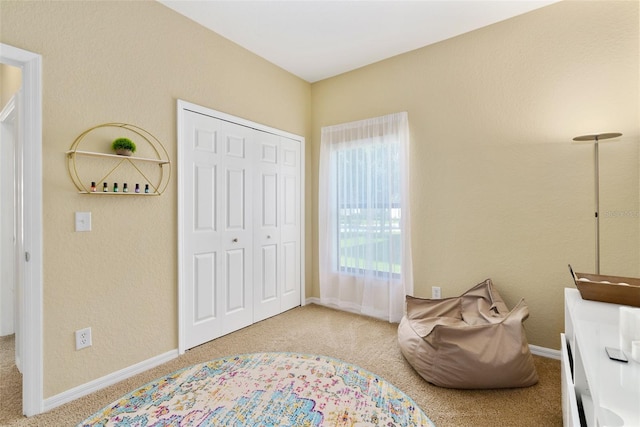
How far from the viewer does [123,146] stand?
205cm

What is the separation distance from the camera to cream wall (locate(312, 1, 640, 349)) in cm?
215

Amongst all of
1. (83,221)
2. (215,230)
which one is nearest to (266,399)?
(215,230)

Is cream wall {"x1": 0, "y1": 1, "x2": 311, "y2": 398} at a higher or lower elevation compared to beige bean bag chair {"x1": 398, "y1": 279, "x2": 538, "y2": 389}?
higher

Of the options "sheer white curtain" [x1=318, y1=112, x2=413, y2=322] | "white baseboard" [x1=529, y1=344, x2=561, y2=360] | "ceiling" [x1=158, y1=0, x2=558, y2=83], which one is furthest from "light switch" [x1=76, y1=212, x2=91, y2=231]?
"white baseboard" [x1=529, y1=344, x2=561, y2=360]

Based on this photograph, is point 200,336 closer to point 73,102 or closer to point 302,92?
point 73,102

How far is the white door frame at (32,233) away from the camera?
5.73 feet

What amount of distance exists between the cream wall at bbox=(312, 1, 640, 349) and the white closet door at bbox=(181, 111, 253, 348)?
1706 millimetres

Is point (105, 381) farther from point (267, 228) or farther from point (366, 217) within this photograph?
point (366, 217)

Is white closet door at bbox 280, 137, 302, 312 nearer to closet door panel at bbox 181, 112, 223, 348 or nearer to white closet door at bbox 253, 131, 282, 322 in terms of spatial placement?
white closet door at bbox 253, 131, 282, 322

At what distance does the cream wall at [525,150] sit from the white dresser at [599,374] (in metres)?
1.05

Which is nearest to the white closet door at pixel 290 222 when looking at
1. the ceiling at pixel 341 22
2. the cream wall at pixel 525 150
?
the ceiling at pixel 341 22

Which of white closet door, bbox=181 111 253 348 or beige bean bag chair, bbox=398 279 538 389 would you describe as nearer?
beige bean bag chair, bbox=398 279 538 389

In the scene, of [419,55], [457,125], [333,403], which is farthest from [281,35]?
[333,403]

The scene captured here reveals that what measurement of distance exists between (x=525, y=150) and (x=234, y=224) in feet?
8.67
